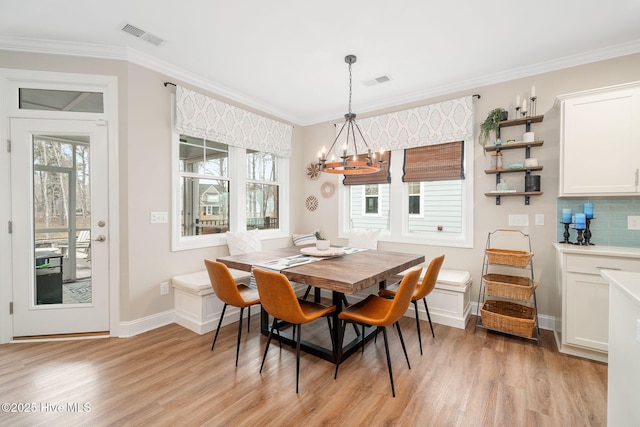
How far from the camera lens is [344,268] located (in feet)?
7.76

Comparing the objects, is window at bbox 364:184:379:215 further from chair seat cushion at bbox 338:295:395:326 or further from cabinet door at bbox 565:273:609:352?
cabinet door at bbox 565:273:609:352

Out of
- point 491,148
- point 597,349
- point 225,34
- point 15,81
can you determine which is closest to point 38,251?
point 15,81

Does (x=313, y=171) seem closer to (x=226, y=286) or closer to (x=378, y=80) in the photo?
(x=378, y=80)

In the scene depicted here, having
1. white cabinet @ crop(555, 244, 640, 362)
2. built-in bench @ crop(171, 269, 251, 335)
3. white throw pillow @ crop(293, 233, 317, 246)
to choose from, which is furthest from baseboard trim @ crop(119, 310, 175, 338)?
white cabinet @ crop(555, 244, 640, 362)

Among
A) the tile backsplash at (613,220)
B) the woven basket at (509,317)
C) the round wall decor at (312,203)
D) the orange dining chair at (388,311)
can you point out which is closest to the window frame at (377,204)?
the round wall decor at (312,203)

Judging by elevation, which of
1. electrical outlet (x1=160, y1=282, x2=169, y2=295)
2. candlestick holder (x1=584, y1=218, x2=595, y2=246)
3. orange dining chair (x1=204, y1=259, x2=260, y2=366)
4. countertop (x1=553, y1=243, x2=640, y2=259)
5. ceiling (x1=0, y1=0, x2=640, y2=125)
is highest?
ceiling (x1=0, y1=0, x2=640, y2=125)

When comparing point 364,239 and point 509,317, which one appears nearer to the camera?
point 509,317

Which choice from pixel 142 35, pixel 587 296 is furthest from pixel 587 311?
pixel 142 35

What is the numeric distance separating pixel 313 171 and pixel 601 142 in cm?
344

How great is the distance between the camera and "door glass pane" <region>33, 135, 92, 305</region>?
110 inches

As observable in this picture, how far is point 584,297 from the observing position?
7.98 feet

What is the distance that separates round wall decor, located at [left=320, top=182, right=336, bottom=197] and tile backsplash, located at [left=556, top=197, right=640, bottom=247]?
116 inches

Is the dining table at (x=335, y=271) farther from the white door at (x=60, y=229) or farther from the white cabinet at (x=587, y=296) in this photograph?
the white door at (x=60, y=229)

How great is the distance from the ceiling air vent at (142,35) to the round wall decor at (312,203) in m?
2.89
